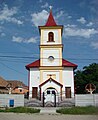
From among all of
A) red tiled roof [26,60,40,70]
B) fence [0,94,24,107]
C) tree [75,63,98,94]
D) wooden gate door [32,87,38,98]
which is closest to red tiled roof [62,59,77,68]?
red tiled roof [26,60,40,70]

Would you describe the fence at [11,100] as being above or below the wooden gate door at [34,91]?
below

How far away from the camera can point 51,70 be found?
30.2m

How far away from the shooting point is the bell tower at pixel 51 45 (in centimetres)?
3071

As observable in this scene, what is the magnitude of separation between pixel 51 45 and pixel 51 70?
141 inches

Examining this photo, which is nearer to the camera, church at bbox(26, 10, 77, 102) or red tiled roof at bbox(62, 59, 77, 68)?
church at bbox(26, 10, 77, 102)

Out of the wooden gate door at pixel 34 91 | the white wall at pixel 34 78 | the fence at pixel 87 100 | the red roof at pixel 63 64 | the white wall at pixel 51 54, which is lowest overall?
the fence at pixel 87 100

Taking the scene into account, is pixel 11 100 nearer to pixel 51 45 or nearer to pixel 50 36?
pixel 51 45

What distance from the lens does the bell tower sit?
101ft

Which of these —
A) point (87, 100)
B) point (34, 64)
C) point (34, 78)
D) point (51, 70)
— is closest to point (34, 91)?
point (34, 78)

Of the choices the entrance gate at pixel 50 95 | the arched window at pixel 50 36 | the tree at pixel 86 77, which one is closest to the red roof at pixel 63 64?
the arched window at pixel 50 36

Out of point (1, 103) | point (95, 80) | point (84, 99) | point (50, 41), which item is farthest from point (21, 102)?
point (95, 80)

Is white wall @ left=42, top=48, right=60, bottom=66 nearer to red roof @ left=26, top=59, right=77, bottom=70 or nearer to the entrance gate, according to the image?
red roof @ left=26, top=59, right=77, bottom=70

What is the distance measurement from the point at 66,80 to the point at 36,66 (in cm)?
444

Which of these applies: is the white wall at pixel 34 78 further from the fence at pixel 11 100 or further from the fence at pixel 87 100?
the fence at pixel 87 100
